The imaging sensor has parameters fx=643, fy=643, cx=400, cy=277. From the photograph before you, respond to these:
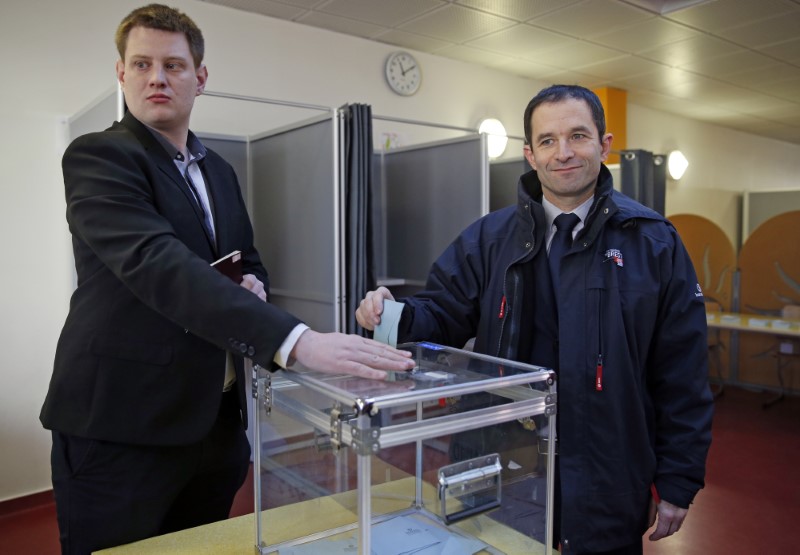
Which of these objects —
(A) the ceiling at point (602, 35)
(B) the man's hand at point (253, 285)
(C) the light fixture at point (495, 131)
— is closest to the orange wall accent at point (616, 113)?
(A) the ceiling at point (602, 35)

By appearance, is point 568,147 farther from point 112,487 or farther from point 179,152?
point 112,487

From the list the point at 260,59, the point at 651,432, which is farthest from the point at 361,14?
the point at 651,432

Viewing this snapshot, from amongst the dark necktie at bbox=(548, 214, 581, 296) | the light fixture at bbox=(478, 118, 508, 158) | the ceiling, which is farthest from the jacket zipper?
the light fixture at bbox=(478, 118, 508, 158)

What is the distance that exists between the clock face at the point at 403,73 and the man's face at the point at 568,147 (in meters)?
3.69

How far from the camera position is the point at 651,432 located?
1.41 m

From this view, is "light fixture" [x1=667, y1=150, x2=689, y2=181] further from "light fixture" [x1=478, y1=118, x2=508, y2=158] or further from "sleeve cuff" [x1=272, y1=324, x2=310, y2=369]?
"sleeve cuff" [x1=272, y1=324, x2=310, y2=369]

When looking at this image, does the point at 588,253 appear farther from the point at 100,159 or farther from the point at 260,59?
the point at 260,59

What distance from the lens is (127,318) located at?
4.01 ft

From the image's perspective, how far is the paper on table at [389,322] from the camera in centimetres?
132

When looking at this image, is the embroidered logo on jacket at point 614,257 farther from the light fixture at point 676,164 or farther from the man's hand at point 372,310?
the light fixture at point 676,164

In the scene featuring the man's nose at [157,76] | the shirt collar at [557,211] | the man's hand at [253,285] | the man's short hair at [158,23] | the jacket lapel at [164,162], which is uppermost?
the man's short hair at [158,23]

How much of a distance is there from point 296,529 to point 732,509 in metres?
3.05

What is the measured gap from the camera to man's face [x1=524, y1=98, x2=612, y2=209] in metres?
1.37

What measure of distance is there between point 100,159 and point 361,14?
135 inches
